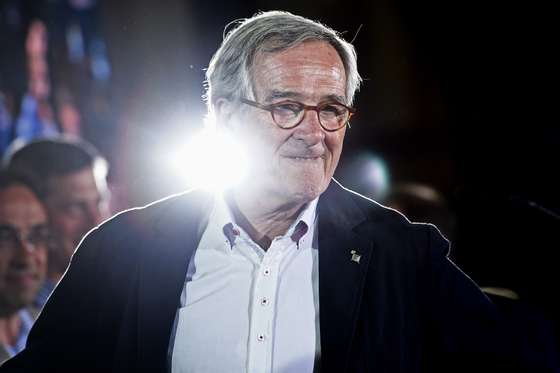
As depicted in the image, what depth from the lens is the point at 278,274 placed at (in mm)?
1972

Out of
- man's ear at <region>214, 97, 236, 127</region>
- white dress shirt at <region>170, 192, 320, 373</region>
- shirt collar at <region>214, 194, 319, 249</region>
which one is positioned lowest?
white dress shirt at <region>170, 192, 320, 373</region>

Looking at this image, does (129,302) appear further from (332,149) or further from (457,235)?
(457,235)

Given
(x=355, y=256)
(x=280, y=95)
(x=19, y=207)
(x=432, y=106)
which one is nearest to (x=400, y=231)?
(x=355, y=256)

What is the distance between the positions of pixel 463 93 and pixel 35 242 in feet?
12.3

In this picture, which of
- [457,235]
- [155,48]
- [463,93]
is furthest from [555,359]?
[463,93]

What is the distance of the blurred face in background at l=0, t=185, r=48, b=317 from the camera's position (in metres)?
3.22

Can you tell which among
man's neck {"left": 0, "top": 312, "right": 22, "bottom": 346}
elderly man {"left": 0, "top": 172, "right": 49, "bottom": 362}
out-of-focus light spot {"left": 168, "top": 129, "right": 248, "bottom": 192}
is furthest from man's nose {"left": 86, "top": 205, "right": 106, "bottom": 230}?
out-of-focus light spot {"left": 168, "top": 129, "right": 248, "bottom": 192}

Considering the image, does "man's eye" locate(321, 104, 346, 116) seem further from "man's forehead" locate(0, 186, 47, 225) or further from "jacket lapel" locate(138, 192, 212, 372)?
"man's forehead" locate(0, 186, 47, 225)

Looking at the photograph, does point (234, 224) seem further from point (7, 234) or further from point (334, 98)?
point (7, 234)

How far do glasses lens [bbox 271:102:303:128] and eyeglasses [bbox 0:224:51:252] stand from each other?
1.85m

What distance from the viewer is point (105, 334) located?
6.25ft

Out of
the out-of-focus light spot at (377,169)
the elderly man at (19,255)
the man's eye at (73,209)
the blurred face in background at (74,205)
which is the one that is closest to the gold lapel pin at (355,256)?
the elderly man at (19,255)

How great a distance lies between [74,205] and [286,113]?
2228 mm

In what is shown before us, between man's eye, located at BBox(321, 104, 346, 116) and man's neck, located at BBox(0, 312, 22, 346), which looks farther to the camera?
man's neck, located at BBox(0, 312, 22, 346)
